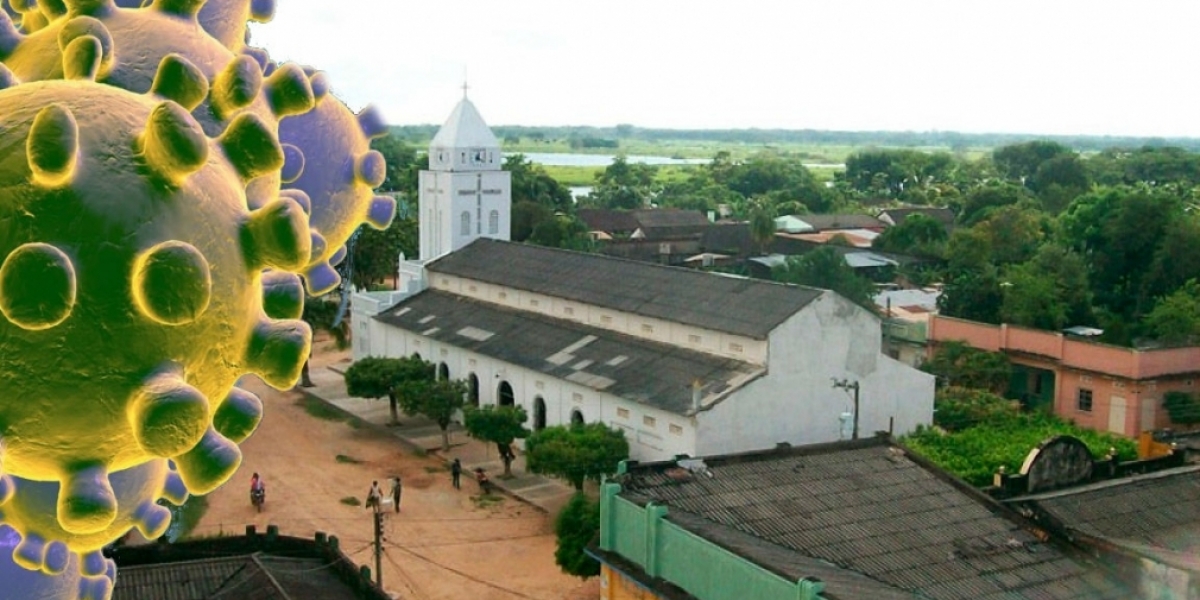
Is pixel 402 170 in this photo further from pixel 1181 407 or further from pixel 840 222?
pixel 1181 407

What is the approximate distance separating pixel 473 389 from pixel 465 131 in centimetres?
1173

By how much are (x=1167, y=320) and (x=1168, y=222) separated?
8768mm

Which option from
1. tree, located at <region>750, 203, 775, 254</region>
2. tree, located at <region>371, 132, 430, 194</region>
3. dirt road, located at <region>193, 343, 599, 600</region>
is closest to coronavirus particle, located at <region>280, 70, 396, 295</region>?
dirt road, located at <region>193, 343, 599, 600</region>

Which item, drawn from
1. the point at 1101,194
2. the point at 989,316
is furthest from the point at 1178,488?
the point at 1101,194

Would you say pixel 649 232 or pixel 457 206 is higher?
pixel 457 206

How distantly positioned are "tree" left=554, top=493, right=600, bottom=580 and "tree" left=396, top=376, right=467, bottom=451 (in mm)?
10030

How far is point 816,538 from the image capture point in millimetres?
16906

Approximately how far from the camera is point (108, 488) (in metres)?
3.32

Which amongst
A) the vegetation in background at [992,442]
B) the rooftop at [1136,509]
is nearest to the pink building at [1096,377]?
the vegetation in background at [992,442]

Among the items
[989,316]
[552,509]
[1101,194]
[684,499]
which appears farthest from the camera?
[1101,194]

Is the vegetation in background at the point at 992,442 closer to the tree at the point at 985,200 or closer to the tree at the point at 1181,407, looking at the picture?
the tree at the point at 1181,407

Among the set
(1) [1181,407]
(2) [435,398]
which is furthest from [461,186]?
(1) [1181,407]

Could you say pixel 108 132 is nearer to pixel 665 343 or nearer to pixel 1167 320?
pixel 665 343

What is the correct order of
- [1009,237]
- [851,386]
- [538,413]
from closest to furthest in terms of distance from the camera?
[851,386]
[538,413]
[1009,237]
